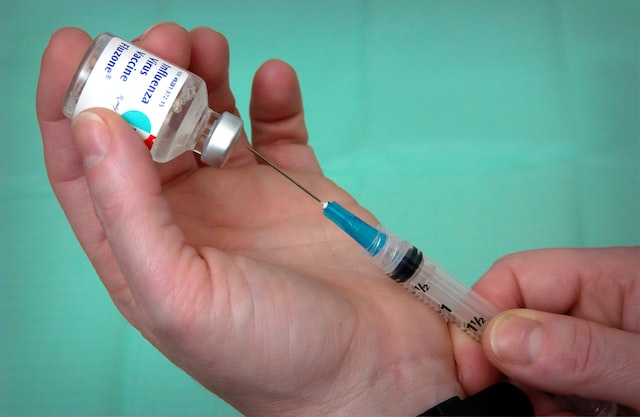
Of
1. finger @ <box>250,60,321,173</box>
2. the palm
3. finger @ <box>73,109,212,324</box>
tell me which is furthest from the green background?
finger @ <box>73,109,212,324</box>

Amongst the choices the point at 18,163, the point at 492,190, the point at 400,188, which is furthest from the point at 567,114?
the point at 18,163

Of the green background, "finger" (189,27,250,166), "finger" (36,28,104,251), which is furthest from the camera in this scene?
the green background

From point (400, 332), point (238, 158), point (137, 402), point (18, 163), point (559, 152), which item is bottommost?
point (137, 402)

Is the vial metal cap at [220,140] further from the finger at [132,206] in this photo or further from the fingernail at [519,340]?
the fingernail at [519,340]

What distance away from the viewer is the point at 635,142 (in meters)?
1.37

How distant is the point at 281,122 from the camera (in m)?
1.00

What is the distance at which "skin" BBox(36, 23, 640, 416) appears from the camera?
604mm

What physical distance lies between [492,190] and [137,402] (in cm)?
90

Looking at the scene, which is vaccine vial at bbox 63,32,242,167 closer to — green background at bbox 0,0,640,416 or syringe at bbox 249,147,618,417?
syringe at bbox 249,147,618,417

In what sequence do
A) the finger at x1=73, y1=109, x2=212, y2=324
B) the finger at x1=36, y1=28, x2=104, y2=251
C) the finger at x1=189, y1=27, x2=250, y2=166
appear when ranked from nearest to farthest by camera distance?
1. the finger at x1=73, y1=109, x2=212, y2=324
2. the finger at x1=36, y1=28, x2=104, y2=251
3. the finger at x1=189, y1=27, x2=250, y2=166

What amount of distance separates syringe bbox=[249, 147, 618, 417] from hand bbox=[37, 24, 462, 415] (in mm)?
44

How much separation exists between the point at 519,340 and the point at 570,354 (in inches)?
2.3

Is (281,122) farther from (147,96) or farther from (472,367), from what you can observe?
(472,367)

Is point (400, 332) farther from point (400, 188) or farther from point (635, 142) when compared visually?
point (635, 142)
